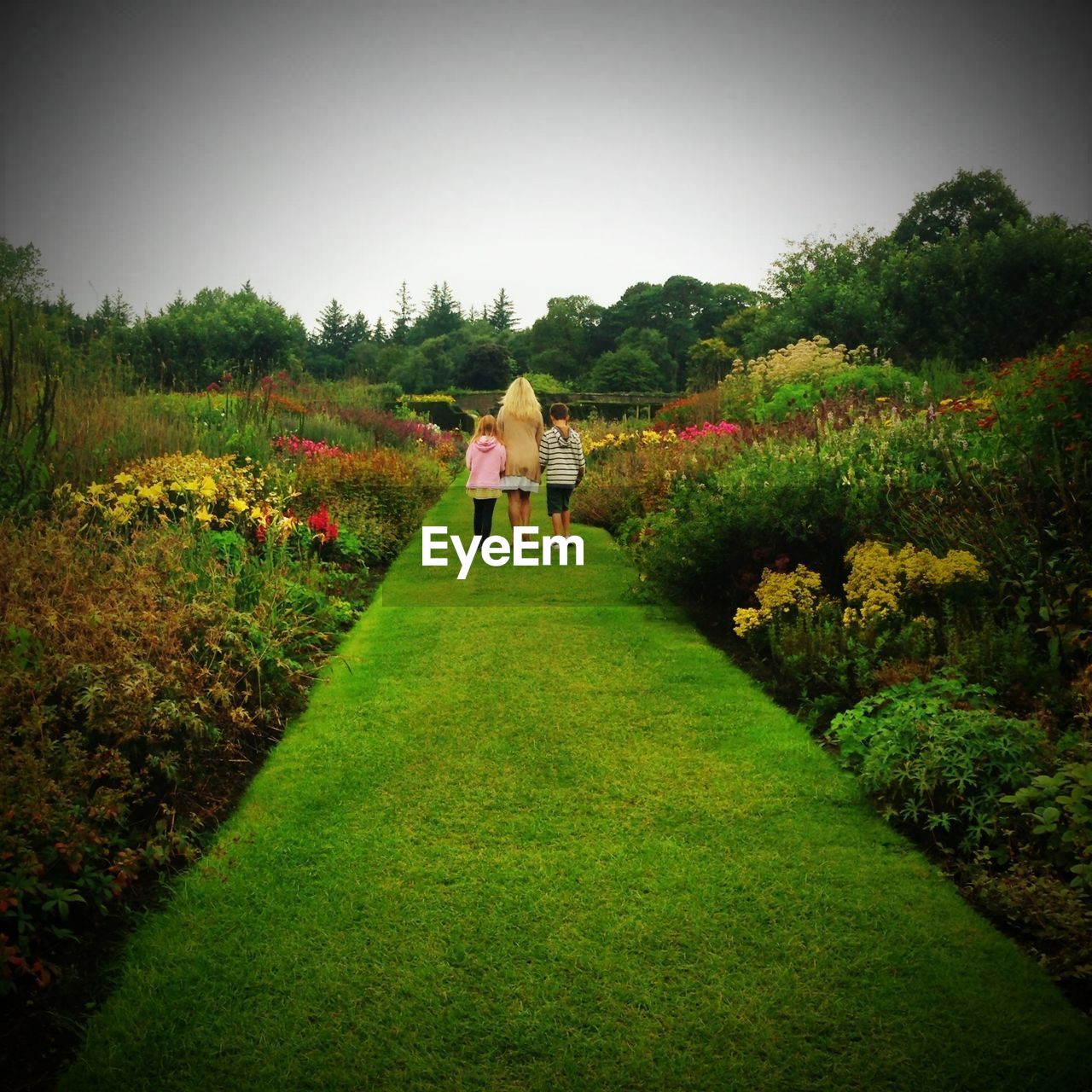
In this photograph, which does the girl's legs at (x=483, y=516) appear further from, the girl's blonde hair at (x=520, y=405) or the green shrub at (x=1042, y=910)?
the green shrub at (x=1042, y=910)

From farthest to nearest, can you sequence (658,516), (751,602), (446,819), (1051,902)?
(658,516) → (751,602) → (446,819) → (1051,902)

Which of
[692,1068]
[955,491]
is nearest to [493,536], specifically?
[955,491]

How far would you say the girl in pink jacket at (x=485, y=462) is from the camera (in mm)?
9211

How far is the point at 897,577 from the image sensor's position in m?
4.99

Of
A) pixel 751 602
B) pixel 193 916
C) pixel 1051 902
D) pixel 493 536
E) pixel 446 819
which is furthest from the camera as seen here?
pixel 493 536

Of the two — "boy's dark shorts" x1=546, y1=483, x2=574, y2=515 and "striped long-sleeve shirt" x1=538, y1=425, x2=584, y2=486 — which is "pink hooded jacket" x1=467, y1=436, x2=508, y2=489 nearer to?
"striped long-sleeve shirt" x1=538, y1=425, x2=584, y2=486

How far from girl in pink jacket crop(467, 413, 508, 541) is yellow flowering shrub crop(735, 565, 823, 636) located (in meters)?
4.44

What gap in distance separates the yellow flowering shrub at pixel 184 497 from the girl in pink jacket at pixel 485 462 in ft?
8.53

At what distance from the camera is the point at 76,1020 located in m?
2.32

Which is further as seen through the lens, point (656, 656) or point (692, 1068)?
point (656, 656)

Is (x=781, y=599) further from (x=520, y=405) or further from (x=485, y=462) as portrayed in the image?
(x=520, y=405)

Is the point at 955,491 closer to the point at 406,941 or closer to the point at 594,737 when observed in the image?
the point at 594,737

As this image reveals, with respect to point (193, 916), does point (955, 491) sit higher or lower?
higher

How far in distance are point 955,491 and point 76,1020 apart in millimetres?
5563
